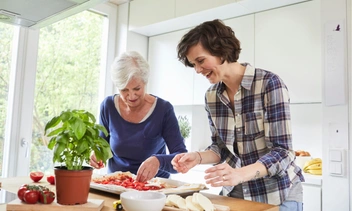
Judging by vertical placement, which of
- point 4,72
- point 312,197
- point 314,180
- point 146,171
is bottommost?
point 312,197

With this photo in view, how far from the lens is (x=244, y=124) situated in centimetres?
122

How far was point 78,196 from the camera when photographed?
35.8 inches

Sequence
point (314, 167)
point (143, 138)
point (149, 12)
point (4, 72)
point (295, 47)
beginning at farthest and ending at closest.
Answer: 1. point (149, 12)
2. point (4, 72)
3. point (295, 47)
4. point (314, 167)
5. point (143, 138)

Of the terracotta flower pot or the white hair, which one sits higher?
the white hair

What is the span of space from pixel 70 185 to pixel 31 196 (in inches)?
4.0

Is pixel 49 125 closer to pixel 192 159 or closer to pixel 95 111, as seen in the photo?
pixel 192 159

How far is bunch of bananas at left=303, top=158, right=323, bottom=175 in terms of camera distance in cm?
226

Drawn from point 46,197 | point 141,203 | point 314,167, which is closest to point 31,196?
point 46,197

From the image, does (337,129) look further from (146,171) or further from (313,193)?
(146,171)

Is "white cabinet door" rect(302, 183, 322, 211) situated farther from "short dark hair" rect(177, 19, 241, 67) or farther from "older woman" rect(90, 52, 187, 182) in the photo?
"short dark hair" rect(177, 19, 241, 67)

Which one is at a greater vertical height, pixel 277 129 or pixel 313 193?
pixel 277 129

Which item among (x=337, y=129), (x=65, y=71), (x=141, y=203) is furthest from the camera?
(x=65, y=71)

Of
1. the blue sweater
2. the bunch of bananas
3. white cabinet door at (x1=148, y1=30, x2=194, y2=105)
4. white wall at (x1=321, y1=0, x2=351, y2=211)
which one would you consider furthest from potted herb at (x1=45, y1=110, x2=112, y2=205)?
white cabinet door at (x1=148, y1=30, x2=194, y2=105)

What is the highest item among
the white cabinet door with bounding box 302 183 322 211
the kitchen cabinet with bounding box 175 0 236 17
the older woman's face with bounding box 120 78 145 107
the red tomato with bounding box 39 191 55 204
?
the kitchen cabinet with bounding box 175 0 236 17
